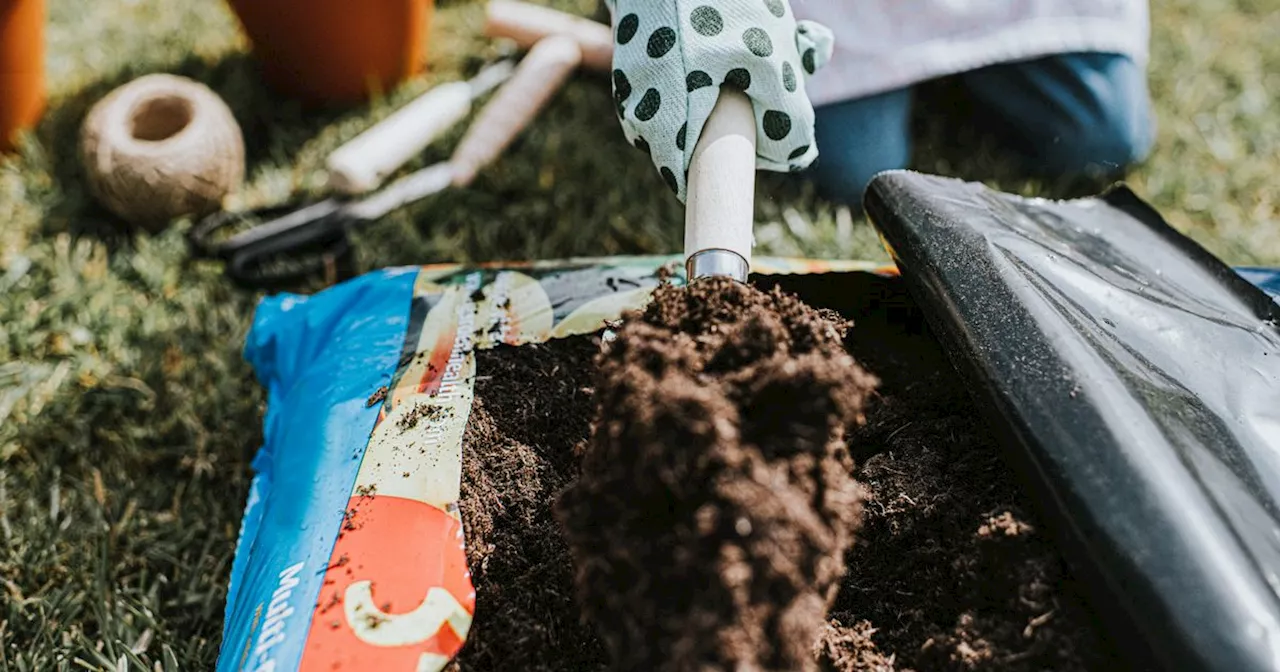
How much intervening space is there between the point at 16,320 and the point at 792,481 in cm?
161

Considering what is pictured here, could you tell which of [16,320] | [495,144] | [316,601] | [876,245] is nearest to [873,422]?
[316,601]

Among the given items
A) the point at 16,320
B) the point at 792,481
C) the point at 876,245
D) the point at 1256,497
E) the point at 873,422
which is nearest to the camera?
the point at 792,481

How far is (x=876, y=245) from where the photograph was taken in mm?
1877

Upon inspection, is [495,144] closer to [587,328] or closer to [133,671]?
[587,328]

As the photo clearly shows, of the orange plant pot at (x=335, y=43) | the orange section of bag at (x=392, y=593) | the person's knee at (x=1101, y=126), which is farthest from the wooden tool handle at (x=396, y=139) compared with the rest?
the person's knee at (x=1101, y=126)

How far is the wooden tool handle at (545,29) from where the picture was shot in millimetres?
2150

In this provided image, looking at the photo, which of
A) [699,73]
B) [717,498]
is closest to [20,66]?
[699,73]

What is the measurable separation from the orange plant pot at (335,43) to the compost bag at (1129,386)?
133 cm

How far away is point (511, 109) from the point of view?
201cm

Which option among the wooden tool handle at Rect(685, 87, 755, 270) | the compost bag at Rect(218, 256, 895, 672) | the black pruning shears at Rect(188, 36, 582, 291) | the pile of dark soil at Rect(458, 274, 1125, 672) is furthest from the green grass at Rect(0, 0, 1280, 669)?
the wooden tool handle at Rect(685, 87, 755, 270)

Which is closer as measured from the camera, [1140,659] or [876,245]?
[1140,659]

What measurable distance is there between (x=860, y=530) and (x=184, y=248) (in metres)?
1.50

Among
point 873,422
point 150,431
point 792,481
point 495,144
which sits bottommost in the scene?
point 792,481

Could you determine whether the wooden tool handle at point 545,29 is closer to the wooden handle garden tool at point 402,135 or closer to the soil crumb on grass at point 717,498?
the wooden handle garden tool at point 402,135
